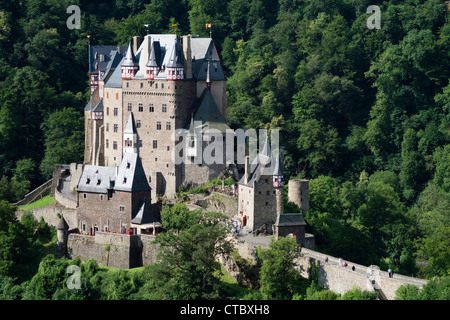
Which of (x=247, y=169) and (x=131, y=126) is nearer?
(x=247, y=169)

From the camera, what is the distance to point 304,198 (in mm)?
75625

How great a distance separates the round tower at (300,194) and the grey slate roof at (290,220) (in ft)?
13.9

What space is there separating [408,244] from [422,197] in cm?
1145

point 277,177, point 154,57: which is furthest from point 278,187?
point 154,57

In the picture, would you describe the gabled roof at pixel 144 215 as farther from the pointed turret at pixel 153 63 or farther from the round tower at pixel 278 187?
the pointed turret at pixel 153 63

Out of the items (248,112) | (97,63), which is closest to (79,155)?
(97,63)

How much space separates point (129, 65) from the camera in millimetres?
80250

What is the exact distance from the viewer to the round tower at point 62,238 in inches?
2958

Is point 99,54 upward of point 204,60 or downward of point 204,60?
upward

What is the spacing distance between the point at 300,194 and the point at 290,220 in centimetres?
501

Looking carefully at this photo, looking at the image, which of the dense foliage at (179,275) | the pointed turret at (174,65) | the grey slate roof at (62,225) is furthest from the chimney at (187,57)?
the grey slate roof at (62,225)

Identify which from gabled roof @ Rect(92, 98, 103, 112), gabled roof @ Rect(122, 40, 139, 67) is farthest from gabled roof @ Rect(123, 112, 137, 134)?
gabled roof @ Rect(92, 98, 103, 112)

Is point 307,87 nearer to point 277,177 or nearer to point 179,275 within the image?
point 277,177

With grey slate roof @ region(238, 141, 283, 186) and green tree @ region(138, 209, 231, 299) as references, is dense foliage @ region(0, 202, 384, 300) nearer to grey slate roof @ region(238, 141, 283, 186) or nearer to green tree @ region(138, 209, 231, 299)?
green tree @ region(138, 209, 231, 299)
